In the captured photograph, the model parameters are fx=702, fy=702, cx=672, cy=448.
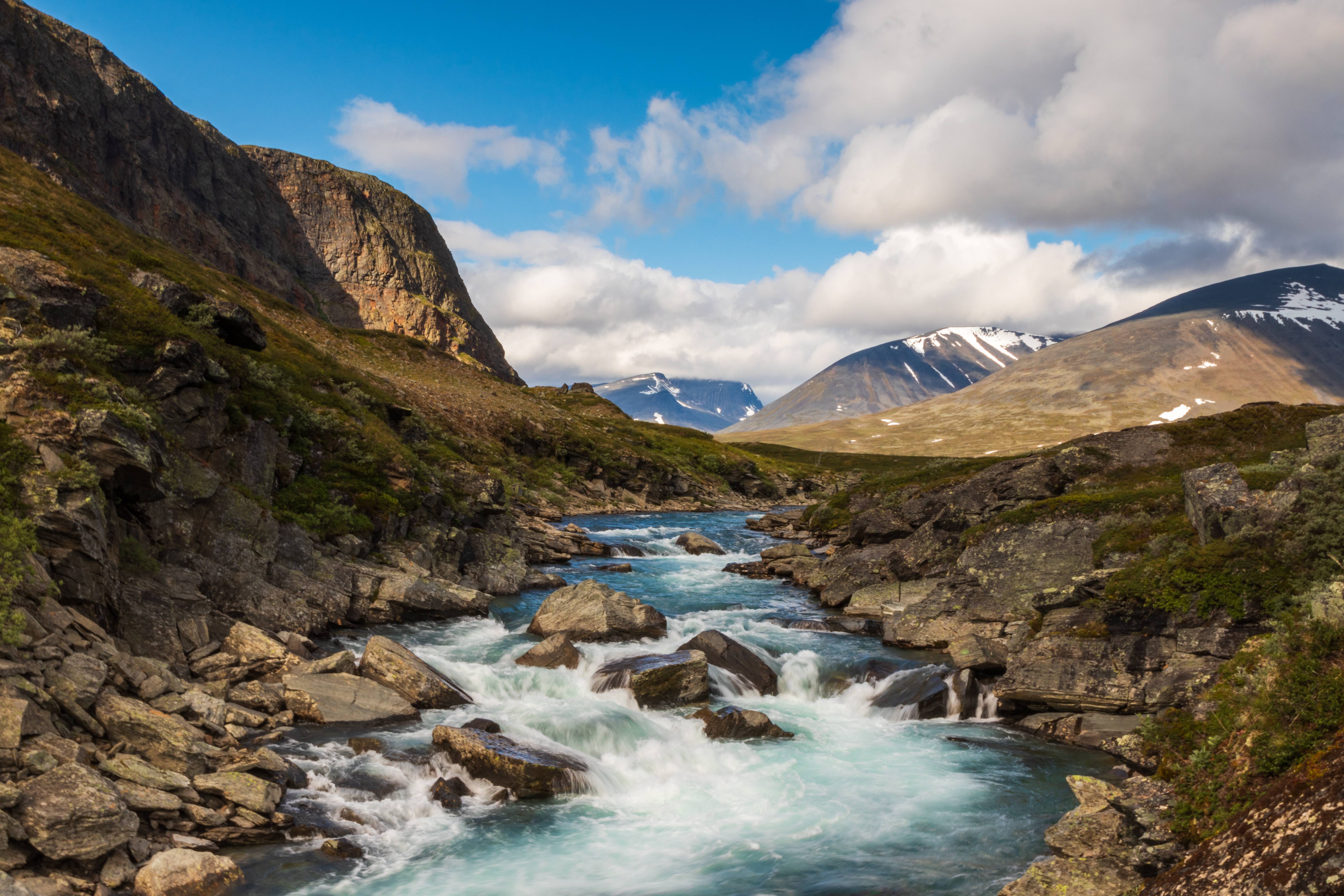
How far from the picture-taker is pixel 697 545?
52.2 meters

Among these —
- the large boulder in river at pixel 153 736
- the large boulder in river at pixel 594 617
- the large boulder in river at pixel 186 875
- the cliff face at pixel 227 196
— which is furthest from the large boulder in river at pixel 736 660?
the cliff face at pixel 227 196

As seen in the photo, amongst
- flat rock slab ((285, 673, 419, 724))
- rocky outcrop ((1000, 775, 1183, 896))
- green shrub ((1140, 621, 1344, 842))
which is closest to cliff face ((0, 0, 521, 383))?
flat rock slab ((285, 673, 419, 724))

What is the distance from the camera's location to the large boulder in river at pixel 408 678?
62.6 ft

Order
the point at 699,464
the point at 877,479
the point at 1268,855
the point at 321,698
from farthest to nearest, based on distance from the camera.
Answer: the point at 699,464 < the point at 877,479 < the point at 321,698 < the point at 1268,855

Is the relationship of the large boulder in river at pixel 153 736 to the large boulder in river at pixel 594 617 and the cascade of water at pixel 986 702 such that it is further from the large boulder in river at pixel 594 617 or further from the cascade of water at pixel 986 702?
the cascade of water at pixel 986 702

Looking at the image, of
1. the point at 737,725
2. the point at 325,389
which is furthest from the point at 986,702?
the point at 325,389

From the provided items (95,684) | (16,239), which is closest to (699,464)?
(16,239)

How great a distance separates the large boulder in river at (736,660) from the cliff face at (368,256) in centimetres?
14795

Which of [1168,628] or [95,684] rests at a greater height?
[95,684]

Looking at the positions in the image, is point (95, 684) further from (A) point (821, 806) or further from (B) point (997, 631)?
(B) point (997, 631)

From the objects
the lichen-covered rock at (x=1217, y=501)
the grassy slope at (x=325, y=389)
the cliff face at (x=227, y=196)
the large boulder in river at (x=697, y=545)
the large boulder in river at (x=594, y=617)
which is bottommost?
the large boulder in river at (x=594, y=617)

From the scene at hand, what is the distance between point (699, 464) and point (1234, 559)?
3709 inches

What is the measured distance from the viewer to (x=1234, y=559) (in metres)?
18.4

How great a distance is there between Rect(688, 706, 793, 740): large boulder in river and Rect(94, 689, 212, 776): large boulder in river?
11.5 meters
